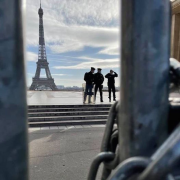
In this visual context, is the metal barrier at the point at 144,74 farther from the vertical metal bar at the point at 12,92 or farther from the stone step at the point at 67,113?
the stone step at the point at 67,113

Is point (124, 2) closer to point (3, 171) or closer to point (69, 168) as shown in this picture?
point (3, 171)

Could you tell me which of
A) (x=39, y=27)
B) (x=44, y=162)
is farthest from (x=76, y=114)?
(x=39, y=27)

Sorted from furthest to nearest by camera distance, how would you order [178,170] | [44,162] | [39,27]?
[39,27], [44,162], [178,170]

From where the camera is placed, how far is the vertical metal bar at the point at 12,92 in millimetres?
688

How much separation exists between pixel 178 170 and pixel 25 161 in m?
0.58

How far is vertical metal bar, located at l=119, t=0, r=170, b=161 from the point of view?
680 millimetres

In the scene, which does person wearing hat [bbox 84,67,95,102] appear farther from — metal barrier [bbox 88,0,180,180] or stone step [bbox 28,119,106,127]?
metal barrier [bbox 88,0,180,180]

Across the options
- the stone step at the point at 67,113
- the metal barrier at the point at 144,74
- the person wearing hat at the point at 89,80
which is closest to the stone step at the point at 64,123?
the stone step at the point at 67,113

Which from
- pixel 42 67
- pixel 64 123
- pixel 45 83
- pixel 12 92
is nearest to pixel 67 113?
pixel 64 123

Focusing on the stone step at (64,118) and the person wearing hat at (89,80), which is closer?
the stone step at (64,118)

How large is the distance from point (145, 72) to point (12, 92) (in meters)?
0.49

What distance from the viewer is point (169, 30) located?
2.37 feet

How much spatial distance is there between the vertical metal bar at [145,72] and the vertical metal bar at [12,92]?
1.30 feet

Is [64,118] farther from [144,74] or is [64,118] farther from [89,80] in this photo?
[144,74]
